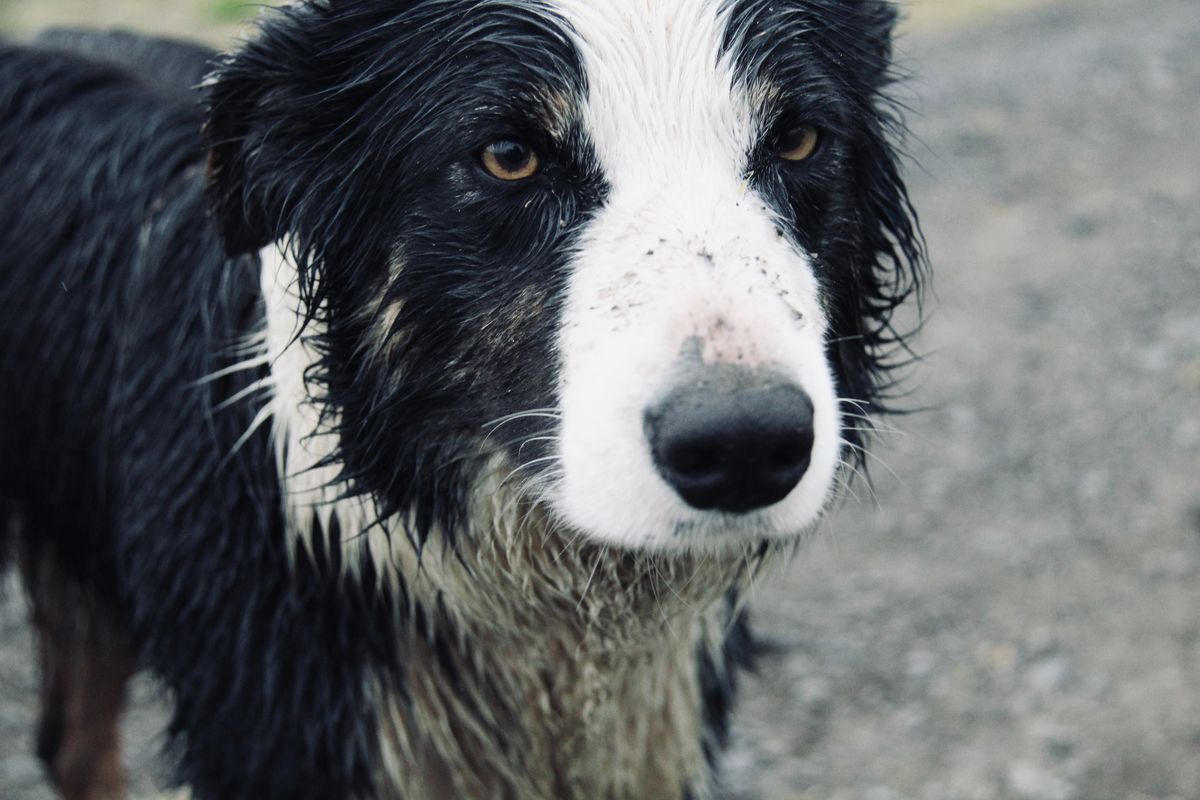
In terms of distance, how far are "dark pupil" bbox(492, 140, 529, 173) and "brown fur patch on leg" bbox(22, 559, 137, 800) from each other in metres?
2.04

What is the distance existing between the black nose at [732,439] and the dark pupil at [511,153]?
1.76ft

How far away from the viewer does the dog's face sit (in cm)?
193

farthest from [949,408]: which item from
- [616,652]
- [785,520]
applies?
[785,520]

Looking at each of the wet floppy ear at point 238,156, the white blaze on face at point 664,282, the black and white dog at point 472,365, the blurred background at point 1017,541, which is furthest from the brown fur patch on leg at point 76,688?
the white blaze on face at point 664,282

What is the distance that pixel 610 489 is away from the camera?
78.5 inches

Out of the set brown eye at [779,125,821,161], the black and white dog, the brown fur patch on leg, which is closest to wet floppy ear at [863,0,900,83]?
the black and white dog

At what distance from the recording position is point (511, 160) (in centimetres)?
216

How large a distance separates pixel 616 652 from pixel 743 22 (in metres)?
1.20

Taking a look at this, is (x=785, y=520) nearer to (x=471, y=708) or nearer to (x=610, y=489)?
(x=610, y=489)

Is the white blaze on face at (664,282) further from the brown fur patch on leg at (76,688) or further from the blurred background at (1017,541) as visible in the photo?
the brown fur patch on leg at (76,688)

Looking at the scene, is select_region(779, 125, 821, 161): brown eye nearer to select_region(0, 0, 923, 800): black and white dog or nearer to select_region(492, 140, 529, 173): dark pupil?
select_region(0, 0, 923, 800): black and white dog

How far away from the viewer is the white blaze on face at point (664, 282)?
191cm

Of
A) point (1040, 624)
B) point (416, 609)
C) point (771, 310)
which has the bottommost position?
point (1040, 624)

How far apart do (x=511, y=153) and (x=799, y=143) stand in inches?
20.0
